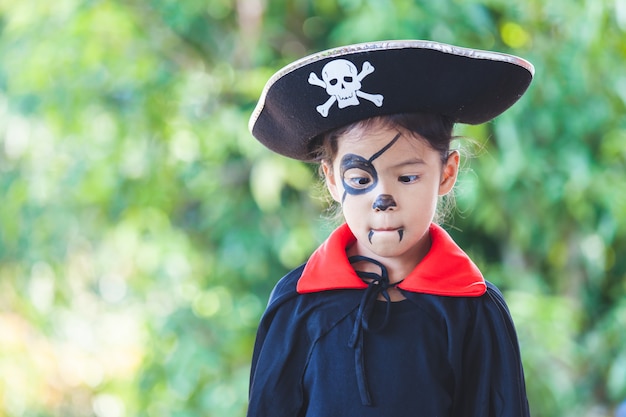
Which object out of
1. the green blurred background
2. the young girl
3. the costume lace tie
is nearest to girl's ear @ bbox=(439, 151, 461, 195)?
the young girl

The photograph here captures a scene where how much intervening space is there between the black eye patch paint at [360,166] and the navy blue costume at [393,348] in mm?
106

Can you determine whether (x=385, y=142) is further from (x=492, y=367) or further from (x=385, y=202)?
(x=492, y=367)

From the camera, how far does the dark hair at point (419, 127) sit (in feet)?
3.42

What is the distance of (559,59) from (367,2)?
1.71ft

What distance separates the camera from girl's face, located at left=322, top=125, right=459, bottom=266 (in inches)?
41.1

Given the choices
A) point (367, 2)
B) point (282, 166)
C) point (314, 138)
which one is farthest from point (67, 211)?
point (314, 138)

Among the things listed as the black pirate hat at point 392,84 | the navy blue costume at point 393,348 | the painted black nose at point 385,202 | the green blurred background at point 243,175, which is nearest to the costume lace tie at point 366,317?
the navy blue costume at point 393,348

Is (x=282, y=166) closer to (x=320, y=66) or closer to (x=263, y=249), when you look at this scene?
(x=263, y=249)

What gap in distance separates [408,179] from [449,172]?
0.26ft

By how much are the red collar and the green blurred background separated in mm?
1013

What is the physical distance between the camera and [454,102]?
3.40 ft

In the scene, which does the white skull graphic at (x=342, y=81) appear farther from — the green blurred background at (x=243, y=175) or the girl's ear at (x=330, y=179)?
the green blurred background at (x=243, y=175)

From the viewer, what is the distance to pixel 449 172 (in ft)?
3.63

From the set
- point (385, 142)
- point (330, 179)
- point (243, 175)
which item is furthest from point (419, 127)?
point (243, 175)
